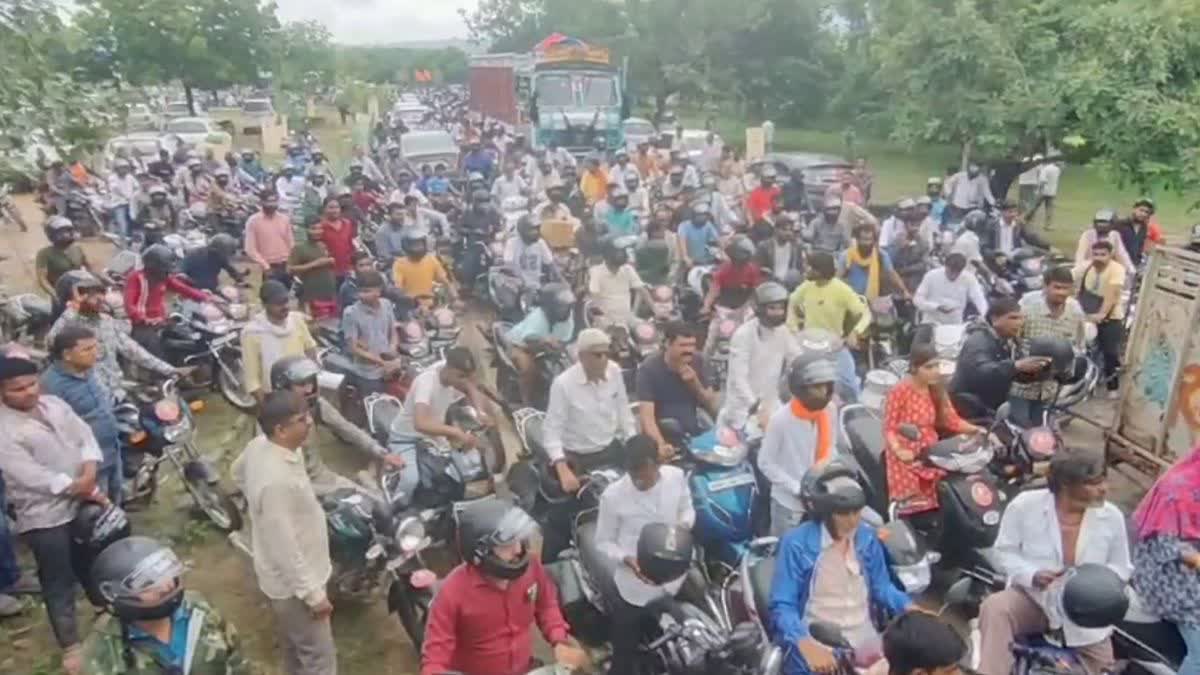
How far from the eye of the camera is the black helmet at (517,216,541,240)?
10.4 metres

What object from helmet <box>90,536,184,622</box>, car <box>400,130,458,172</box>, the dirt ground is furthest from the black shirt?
car <box>400,130,458,172</box>

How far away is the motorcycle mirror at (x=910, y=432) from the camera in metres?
5.40

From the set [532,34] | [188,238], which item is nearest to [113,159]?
[188,238]

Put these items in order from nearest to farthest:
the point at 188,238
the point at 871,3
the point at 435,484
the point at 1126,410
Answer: the point at 435,484
the point at 1126,410
the point at 188,238
the point at 871,3

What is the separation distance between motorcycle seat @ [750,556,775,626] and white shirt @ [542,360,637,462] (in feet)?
5.00

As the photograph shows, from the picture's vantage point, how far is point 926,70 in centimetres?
1794

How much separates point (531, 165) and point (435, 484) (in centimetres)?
1218

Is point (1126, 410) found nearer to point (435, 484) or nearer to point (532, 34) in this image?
point (435, 484)

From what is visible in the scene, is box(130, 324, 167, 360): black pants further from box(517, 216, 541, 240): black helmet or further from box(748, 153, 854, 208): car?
box(748, 153, 854, 208): car

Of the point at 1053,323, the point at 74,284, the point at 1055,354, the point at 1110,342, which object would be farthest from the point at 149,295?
the point at 1110,342

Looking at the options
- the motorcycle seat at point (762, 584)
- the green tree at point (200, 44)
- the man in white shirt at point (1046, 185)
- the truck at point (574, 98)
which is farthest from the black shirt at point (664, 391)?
the green tree at point (200, 44)

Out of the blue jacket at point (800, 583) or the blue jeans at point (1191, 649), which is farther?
the blue jeans at point (1191, 649)

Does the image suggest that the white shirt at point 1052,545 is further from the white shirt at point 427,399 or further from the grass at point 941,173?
the grass at point 941,173

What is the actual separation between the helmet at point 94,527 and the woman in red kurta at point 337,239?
5.42 metres
